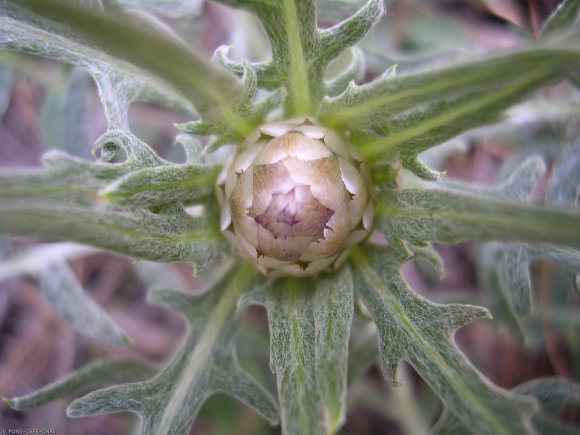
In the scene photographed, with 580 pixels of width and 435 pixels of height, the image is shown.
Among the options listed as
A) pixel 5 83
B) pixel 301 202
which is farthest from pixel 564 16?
pixel 5 83

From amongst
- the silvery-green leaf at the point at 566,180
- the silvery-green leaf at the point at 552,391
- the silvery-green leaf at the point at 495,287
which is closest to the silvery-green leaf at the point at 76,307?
the silvery-green leaf at the point at 552,391

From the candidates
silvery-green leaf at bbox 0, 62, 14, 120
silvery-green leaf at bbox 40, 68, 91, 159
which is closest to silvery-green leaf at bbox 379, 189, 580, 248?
silvery-green leaf at bbox 40, 68, 91, 159

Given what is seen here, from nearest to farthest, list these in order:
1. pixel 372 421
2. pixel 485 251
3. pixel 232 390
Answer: pixel 232 390
pixel 485 251
pixel 372 421

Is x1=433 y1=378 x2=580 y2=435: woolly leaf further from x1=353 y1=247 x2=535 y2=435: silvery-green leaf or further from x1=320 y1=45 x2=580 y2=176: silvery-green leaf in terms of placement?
x1=320 y1=45 x2=580 y2=176: silvery-green leaf

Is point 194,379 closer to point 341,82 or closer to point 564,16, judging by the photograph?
point 341,82

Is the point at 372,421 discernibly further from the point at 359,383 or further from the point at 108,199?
the point at 108,199

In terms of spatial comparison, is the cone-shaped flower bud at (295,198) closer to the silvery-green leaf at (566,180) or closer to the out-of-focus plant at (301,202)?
the out-of-focus plant at (301,202)

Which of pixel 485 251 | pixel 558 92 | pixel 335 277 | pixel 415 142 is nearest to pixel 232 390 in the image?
pixel 335 277
